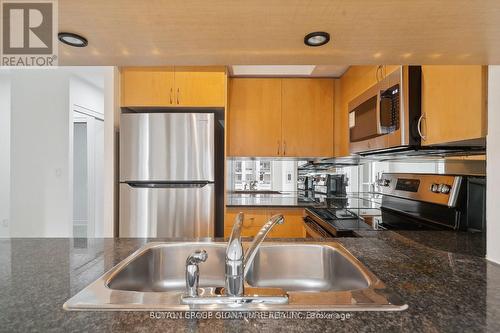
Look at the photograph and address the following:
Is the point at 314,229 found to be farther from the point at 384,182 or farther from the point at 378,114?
the point at 378,114

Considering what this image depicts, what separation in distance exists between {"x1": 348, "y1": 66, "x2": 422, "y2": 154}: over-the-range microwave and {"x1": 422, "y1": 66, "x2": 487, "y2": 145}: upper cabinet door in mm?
42

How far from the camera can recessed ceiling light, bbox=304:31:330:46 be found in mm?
699

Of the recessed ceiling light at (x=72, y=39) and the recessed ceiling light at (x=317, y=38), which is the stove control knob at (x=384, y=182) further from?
the recessed ceiling light at (x=72, y=39)

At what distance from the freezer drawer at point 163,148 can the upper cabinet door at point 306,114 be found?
903 mm

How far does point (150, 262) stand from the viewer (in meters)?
1.00

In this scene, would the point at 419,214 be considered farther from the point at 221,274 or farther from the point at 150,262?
the point at 150,262

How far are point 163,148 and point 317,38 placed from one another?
164cm

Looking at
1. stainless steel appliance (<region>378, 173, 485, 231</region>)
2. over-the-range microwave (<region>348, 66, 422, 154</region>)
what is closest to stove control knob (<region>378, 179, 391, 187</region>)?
stainless steel appliance (<region>378, 173, 485, 231</region>)

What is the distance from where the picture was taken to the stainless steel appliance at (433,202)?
1200 millimetres

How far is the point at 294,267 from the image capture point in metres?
1.03

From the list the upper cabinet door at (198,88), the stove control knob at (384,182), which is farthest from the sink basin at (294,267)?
the upper cabinet door at (198,88)

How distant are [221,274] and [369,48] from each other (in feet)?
3.00

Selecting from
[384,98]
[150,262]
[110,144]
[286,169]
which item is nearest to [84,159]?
[110,144]

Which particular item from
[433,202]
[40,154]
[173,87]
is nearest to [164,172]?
[173,87]
